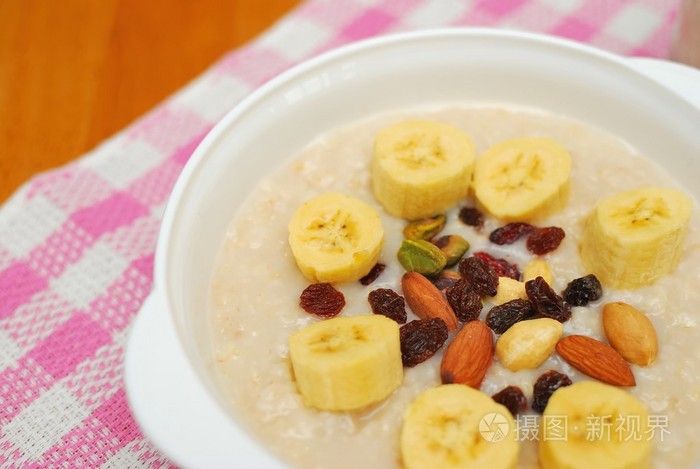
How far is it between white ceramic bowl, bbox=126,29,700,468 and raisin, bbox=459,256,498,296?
0.44m

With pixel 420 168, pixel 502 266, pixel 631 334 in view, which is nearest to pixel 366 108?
pixel 420 168

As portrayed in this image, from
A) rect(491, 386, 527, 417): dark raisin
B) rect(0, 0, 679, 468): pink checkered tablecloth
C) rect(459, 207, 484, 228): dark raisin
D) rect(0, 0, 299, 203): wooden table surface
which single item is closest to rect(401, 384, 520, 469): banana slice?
rect(491, 386, 527, 417): dark raisin

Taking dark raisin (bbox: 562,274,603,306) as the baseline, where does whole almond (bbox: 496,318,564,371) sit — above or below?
below

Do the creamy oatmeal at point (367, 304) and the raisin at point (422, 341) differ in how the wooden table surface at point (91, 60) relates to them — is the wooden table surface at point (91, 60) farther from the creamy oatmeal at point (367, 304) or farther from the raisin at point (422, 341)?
the raisin at point (422, 341)

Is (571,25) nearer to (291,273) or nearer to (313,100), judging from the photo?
(313,100)

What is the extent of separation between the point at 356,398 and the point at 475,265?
0.30m

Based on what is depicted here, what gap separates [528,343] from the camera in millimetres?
1128

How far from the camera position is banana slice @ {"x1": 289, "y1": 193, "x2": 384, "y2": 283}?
1.24 metres

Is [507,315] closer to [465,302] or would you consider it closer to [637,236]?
[465,302]

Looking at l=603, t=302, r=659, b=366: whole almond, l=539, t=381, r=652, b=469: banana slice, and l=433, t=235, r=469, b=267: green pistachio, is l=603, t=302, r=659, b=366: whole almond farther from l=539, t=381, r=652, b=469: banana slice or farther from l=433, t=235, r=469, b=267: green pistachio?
l=433, t=235, r=469, b=267: green pistachio

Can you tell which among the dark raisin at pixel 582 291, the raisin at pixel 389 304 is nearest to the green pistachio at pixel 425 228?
the raisin at pixel 389 304

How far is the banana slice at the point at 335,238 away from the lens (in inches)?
48.8

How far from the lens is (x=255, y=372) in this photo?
46.8 inches

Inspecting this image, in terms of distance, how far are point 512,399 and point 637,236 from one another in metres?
0.34
